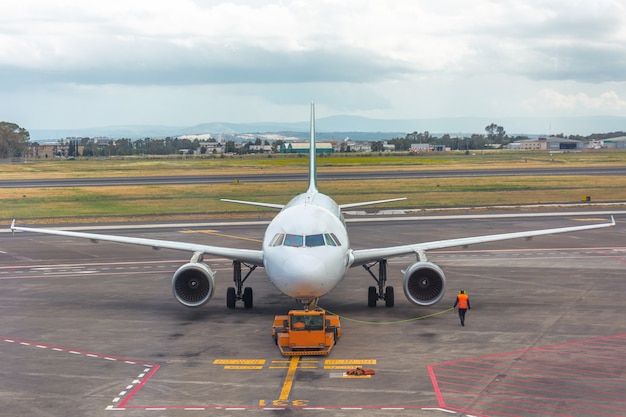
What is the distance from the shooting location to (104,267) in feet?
159

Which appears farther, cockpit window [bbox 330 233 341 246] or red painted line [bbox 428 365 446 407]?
cockpit window [bbox 330 233 341 246]

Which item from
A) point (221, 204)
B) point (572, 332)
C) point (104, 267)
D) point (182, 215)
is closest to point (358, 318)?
point (572, 332)

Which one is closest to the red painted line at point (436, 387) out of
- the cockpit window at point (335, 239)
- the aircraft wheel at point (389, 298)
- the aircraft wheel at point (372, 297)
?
the cockpit window at point (335, 239)

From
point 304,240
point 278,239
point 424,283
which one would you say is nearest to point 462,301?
point 424,283

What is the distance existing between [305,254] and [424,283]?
21.2 ft

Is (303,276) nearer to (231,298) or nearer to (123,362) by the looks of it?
(123,362)

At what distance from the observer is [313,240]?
29.2m

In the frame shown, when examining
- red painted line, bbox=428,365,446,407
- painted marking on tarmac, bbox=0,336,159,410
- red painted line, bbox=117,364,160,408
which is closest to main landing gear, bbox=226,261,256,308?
painted marking on tarmac, bbox=0,336,159,410

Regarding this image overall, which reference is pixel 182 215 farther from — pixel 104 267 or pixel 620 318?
pixel 620 318

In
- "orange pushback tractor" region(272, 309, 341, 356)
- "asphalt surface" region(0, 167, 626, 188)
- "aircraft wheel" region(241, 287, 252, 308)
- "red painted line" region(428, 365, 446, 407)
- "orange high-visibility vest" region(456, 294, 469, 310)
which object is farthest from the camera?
"asphalt surface" region(0, 167, 626, 188)

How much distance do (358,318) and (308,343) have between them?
19.8ft

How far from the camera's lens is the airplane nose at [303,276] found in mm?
27344

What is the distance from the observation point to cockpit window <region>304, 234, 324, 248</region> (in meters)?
29.0

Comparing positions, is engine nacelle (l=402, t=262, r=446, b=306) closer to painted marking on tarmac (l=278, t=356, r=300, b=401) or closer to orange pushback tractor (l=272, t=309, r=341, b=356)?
orange pushback tractor (l=272, t=309, r=341, b=356)
